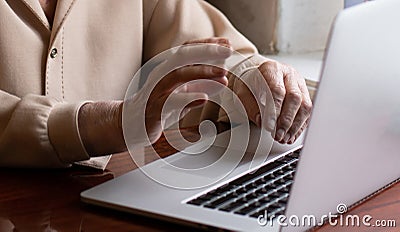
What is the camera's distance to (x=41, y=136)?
117 centimetres

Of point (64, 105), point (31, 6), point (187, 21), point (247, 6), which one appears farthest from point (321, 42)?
point (64, 105)

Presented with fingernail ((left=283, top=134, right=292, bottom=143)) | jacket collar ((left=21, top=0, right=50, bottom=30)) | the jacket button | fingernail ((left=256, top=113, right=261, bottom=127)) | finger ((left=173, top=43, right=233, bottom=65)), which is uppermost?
finger ((left=173, top=43, right=233, bottom=65))

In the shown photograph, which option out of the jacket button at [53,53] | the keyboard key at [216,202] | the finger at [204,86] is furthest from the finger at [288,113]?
the jacket button at [53,53]

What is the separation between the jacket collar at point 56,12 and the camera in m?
1.38

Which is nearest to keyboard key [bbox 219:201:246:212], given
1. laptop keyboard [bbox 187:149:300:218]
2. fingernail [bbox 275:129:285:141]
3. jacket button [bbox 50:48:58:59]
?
laptop keyboard [bbox 187:149:300:218]

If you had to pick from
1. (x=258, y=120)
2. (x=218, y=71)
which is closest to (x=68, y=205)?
(x=218, y=71)

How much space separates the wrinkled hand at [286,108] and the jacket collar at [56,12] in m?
0.40

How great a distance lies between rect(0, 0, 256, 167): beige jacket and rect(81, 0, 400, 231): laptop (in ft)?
0.52

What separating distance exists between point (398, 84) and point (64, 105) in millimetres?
497

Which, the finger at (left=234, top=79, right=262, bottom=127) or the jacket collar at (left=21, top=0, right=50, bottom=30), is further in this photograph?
the jacket collar at (left=21, top=0, right=50, bottom=30)

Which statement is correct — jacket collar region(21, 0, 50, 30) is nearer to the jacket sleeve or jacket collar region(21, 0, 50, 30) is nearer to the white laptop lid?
the jacket sleeve

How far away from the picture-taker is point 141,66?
64.1 inches

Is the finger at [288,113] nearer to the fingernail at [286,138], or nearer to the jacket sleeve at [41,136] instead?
the fingernail at [286,138]

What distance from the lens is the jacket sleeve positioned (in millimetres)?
1141
